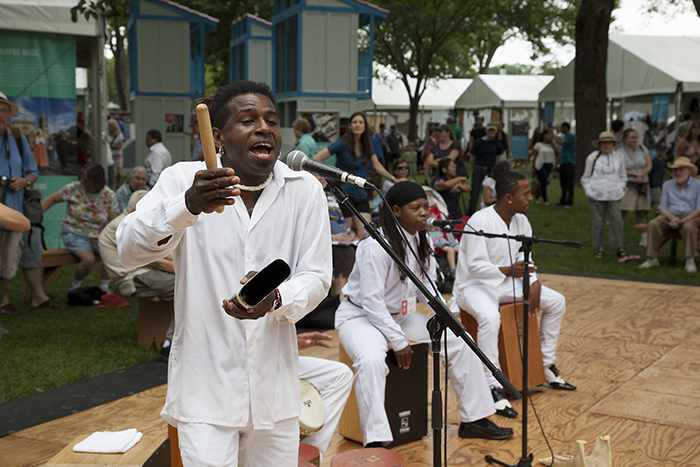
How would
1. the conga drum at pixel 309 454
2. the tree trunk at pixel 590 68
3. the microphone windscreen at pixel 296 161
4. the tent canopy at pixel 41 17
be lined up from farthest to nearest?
the tree trunk at pixel 590 68
the tent canopy at pixel 41 17
the conga drum at pixel 309 454
the microphone windscreen at pixel 296 161

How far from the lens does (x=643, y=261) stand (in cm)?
1080

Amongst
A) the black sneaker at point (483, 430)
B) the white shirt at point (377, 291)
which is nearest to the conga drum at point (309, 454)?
the white shirt at point (377, 291)

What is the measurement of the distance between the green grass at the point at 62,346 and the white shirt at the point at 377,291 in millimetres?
2436

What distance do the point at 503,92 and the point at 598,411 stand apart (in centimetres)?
2581

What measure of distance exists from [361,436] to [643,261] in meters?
7.73

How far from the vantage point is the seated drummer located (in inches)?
166

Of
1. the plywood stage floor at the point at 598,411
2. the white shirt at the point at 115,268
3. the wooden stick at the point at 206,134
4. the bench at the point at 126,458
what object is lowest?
the plywood stage floor at the point at 598,411

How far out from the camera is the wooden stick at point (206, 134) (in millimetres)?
1955

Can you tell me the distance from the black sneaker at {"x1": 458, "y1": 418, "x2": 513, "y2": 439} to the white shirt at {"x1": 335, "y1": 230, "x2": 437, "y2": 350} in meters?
0.77

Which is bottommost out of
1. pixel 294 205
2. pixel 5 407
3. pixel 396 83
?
pixel 5 407

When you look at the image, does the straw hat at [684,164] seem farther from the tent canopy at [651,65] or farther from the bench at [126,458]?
the bench at [126,458]

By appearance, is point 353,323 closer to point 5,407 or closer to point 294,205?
point 294,205

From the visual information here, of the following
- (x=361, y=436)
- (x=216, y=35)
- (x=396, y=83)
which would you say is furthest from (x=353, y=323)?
(x=396, y=83)

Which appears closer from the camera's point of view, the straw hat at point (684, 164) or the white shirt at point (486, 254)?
the white shirt at point (486, 254)
